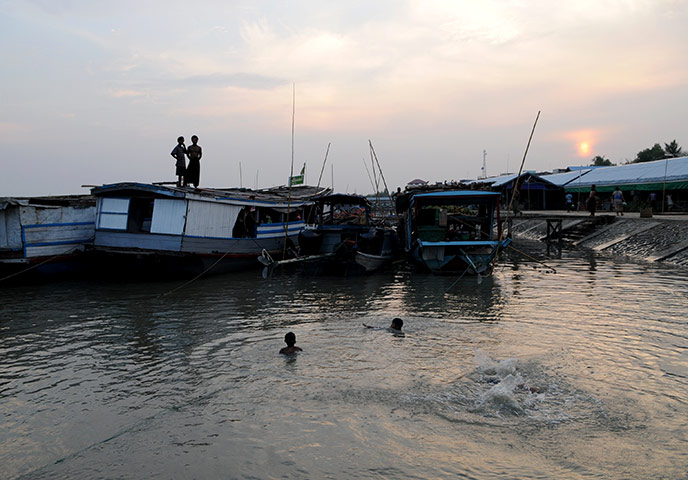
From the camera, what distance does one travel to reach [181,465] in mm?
4789

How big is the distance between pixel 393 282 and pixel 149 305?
6711mm

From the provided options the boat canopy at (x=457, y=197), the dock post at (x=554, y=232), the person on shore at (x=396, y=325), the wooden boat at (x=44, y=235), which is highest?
the boat canopy at (x=457, y=197)

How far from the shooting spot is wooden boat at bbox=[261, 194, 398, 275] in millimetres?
15898

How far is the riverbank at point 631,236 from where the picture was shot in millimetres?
18219

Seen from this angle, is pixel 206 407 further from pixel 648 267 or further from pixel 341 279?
pixel 648 267

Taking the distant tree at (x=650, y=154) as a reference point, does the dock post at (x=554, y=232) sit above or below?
below

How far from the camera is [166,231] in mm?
14648

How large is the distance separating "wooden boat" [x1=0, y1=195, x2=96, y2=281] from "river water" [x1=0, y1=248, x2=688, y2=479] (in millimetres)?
3118

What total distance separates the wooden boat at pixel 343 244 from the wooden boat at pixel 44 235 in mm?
6274

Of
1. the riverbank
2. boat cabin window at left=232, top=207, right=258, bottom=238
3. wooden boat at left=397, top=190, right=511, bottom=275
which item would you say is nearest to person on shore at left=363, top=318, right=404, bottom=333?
wooden boat at left=397, top=190, right=511, bottom=275

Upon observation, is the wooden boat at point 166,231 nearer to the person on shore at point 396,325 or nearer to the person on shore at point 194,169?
the person on shore at point 194,169

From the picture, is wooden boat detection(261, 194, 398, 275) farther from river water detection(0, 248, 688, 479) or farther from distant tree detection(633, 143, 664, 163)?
distant tree detection(633, 143, 664, 163)

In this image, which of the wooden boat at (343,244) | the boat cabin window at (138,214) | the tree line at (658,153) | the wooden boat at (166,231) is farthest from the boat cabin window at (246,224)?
the tree line at (658,153)

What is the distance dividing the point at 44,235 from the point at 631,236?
820 inches
